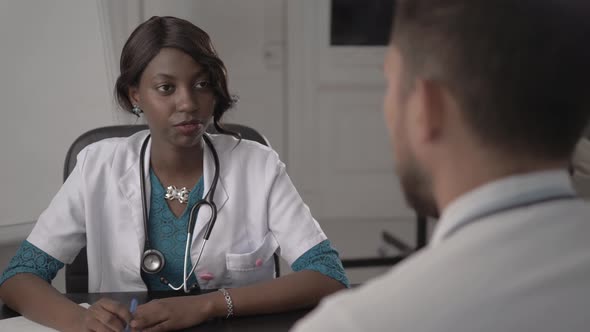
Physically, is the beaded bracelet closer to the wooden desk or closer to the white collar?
the wooden desk

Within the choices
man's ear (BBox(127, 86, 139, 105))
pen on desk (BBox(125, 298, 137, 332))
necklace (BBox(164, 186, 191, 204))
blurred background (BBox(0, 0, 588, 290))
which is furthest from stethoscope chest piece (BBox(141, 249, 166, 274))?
A: blurred background (BBox(0, 0, 588, 290))

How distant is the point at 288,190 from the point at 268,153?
11 centimetres

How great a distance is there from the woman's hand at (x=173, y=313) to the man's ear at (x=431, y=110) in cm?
72

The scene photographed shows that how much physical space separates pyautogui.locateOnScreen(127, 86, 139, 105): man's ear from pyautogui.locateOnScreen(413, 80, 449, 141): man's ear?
3.54ft

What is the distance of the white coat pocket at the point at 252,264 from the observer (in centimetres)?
156

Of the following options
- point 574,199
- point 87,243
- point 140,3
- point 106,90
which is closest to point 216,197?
point 87,243

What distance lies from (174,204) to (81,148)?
305 millimetres

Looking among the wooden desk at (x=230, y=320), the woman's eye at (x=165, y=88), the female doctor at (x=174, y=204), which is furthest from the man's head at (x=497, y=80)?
the woman's eye at (x=165, y=88)

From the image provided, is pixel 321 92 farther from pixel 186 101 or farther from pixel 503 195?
pixel 503 195

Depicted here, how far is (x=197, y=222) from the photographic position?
61.5 inches

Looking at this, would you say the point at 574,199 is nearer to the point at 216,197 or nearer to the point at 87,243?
the point at 216,197

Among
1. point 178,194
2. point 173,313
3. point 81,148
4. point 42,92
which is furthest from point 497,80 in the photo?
point 42,92

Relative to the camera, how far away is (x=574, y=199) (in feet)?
1.98

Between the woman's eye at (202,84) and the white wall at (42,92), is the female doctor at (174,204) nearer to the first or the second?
the woman's eye at (202,84)
